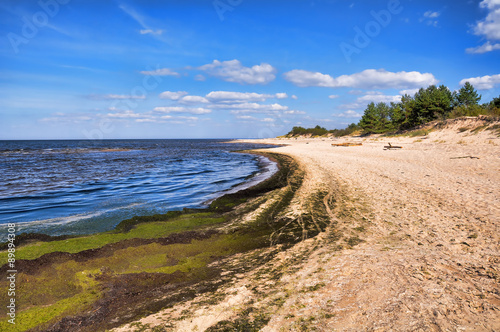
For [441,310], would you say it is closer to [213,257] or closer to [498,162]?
[213,257]

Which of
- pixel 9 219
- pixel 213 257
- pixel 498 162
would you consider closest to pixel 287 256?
pixel 213 257

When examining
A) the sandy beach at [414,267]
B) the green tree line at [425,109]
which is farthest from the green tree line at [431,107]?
the sandy beach at [414,267]

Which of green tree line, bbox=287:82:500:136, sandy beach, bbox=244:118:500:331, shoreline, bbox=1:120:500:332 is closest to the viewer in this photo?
sandy beach, bbox=244:118:500:331

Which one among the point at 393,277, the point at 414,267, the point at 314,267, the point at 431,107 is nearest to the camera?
the point at 393,277

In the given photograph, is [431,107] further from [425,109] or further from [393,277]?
[393,277]

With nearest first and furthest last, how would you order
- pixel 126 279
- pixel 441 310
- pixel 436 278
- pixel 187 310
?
pixel 441 310
pixel 187 310
pixel 436 278
pixel 126 279

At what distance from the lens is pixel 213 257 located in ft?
19.3

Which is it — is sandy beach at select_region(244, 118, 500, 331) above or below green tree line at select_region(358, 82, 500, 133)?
below

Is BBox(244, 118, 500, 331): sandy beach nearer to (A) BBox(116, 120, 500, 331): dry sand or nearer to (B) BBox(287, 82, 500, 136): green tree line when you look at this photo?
(A) BBox(116, 120, 500, 331): dry sand

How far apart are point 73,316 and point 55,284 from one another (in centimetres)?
Result: 131

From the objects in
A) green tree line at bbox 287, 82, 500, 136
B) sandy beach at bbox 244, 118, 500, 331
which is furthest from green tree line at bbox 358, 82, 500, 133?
Result: sandy beach at bbox 244, 118, 500, 331

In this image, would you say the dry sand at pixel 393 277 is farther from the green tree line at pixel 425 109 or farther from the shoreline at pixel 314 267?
the green tree line at pixel 425 109

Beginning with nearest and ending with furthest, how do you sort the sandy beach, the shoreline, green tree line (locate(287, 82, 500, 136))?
the sandy beach
the shoreline
green tree line (locate(287, 82, 500, 136))

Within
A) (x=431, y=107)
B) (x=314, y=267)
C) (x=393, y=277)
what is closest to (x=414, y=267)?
(x=393, y=277)
